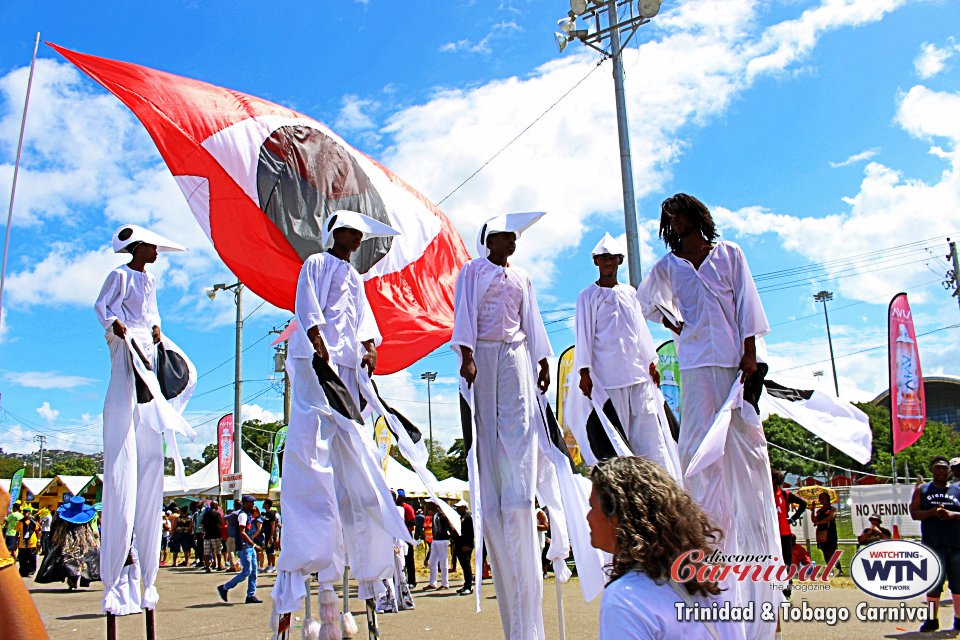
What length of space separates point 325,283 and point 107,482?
235cm

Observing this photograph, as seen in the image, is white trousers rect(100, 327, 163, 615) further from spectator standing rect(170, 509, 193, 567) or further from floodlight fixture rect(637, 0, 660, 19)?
spectator standing rect(170, 509, 193, 567)

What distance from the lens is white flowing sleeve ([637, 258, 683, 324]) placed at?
4.98 m

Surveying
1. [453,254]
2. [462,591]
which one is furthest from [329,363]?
[462,591]

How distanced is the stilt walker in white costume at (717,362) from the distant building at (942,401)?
7290 centimetres

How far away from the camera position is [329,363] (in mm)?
5301

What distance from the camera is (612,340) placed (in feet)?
21.3

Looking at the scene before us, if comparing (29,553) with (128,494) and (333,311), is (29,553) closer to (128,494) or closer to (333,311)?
(128,494)

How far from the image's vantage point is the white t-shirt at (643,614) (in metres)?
1.92

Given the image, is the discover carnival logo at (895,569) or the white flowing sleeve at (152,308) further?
the white flowing sleeve at (152,308)

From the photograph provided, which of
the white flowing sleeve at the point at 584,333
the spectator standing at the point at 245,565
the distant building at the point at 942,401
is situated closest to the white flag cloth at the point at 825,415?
the white flowing sleeve at the point at 584,333

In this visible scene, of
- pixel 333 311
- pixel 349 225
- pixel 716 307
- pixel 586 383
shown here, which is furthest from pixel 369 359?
pixel 716 307

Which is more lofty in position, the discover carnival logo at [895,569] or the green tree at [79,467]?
the green tree at [79,467]

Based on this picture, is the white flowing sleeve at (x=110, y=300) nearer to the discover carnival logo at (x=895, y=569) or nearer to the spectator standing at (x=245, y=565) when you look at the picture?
the discover carnival logo at (x=895, y=569)

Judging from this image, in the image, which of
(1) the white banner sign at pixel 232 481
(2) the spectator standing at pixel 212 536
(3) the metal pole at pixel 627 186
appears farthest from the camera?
(1) the white banner sign at pixel 232 481
